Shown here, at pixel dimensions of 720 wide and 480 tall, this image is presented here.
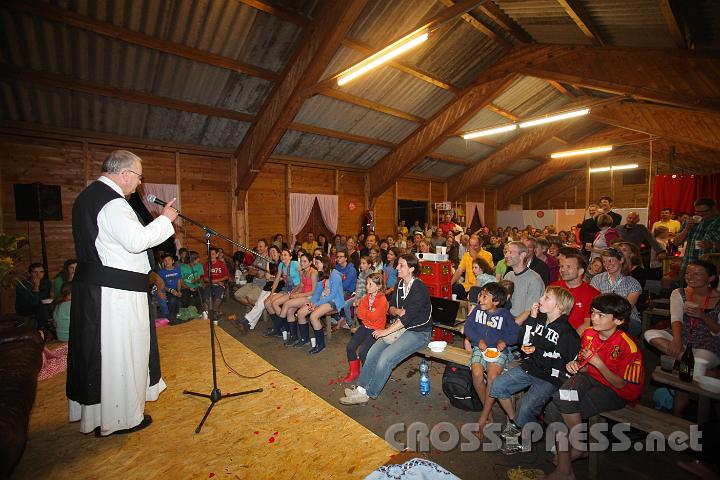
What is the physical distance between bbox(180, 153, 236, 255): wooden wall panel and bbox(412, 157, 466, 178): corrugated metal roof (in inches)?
305

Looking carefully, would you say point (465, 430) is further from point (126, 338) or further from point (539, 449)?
point (126, 338)

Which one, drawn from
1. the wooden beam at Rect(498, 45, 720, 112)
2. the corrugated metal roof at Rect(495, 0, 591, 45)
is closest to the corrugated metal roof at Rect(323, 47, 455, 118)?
the wooden beam at Rect(498, 45, 720, 112)

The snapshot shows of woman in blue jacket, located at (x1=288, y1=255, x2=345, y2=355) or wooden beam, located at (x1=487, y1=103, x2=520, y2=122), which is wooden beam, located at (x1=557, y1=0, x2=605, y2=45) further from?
woman in blue jacket, located at (x1=288, y1=255, x2=345, y2=355)

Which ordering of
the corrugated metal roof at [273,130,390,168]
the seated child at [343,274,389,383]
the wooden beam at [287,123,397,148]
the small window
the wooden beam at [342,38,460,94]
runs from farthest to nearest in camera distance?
the small window, the corrugated metal roof at [273,130,390,168], the wooden beam at [287,123,397,148], the wooden beam at [342,38,460,94], the seated child at [343,274,389,383]

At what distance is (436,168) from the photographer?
1452 cm

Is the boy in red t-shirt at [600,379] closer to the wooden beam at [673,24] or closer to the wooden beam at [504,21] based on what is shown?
the wooden beam at [673,24]

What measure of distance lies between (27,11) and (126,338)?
5.78 meters

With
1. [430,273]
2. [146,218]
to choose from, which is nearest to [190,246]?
[146,218]

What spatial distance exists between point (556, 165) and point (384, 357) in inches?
711

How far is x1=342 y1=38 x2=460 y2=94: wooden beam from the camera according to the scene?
23.0 ft

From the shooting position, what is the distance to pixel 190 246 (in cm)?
898

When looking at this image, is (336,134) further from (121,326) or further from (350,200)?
(121,326)

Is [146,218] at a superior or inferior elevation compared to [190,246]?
superior

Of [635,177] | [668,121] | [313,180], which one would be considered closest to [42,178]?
[313,180]
